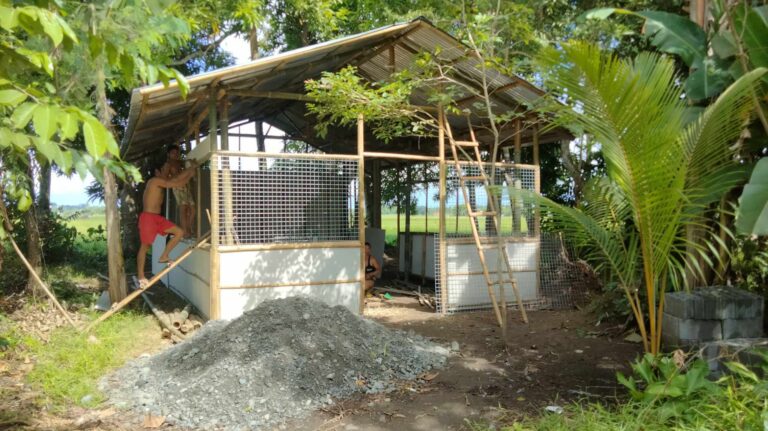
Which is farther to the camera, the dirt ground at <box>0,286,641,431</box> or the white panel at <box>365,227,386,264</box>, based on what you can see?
the white panel at <box>365,227,386,264</box>

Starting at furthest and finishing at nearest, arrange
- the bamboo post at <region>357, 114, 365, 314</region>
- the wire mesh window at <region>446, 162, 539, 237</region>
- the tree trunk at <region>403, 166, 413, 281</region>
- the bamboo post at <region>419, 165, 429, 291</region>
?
1. the tree trunk at <region>403, 166, 413, 281</region>
2. the bamboo post at <region>419, 165, 429, 291</region>
3. the wire mesh window at <region>446, 162, 539, 237</region>
4. the bamboo post at <region>357, 114, 365, 314</region>

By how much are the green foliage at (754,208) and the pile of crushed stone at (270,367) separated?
311 centimetres

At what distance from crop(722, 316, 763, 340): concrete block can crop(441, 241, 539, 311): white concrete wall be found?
4.12 metres

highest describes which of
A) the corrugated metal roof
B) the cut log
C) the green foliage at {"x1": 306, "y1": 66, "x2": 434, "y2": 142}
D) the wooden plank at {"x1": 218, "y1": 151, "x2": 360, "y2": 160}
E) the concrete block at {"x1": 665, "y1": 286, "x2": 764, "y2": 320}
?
the corrugated metal roof

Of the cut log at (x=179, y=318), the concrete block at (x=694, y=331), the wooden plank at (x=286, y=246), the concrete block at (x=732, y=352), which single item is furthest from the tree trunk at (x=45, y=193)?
the concrete block at (x=732, y=352)

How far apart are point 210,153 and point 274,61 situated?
4.79 ft

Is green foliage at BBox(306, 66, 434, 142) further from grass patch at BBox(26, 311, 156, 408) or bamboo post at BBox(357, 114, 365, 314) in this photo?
grass patch at BBox(26, 311, 156, 408)

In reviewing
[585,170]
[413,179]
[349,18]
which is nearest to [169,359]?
[413,179]

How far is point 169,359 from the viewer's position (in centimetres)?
552

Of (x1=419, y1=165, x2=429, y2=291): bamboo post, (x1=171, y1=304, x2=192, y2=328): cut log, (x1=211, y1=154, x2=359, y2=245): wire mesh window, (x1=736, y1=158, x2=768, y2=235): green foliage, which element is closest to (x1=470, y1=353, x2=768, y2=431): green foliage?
(x1=736, y1=158, x2=768, y2=235): green foliage

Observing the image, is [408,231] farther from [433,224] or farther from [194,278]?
[194,278]

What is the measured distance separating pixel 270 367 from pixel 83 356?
94.4 inches

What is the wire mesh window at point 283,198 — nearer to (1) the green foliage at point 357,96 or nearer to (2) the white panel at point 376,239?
(1) the green foliage at point 357,96

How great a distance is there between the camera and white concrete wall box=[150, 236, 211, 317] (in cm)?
720
